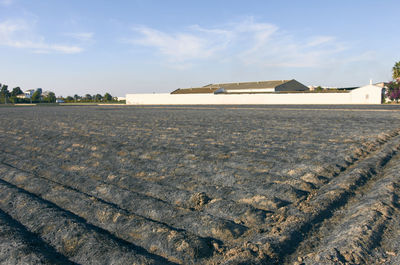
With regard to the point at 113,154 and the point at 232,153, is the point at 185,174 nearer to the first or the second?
the point at 232,153

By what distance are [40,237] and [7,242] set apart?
0.23 meters

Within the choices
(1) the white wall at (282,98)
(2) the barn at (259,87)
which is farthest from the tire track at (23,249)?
(2) the barn at (259,87)

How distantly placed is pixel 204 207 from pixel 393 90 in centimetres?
4283

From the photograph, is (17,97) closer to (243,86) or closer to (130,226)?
(243,86)

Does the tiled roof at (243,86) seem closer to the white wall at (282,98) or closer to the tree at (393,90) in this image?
the white wall at (282,98)

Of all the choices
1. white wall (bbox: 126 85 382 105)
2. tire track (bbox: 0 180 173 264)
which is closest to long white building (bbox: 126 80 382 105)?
white wall (bbox: 126 85 382 105)

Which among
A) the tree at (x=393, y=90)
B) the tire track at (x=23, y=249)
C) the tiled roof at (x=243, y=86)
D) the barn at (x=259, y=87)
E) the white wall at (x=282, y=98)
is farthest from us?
the tiled roof at (x=243, y=86)

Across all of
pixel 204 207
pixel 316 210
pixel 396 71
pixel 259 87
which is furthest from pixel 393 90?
pixel 204 207

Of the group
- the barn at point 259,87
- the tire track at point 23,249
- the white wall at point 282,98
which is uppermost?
the barn at point 259,87

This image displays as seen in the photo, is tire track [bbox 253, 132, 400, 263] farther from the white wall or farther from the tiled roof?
the tiled roof

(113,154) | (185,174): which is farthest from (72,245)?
(113,154)

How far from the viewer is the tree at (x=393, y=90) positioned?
3706 centimetres

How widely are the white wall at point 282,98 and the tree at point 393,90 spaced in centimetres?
124

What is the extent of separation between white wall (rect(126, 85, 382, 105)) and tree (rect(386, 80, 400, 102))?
124cm
